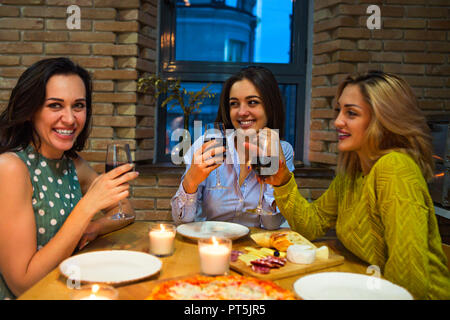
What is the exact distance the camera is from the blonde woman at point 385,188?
1.13 meters

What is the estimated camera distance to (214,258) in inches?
41.4

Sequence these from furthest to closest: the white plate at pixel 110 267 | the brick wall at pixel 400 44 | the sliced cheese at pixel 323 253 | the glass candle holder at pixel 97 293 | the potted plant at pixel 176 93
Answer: the potted plant at pixel 176 93 → the brick wall at pixel 400 44 → the sliced cheese at pixel 323 253 → the white plate at pixel 110 267 → the glass candle holder at pixel 97 293

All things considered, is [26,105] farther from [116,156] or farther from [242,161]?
[242,161]

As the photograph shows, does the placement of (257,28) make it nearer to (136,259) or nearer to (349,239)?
(349,239)

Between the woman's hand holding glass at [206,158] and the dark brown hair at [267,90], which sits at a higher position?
the dark brown hair at [267,90]

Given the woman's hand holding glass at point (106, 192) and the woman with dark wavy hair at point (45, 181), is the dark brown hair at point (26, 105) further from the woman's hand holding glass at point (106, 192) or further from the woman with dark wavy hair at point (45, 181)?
the woman's hand holding glass at point (106, 192)

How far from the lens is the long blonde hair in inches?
52.6

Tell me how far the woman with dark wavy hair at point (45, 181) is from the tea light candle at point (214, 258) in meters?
0.34

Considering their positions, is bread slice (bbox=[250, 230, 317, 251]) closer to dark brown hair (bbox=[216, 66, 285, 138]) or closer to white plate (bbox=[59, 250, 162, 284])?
white plate (bbox=[59, 250, 162, 284])

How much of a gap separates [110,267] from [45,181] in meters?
0.52

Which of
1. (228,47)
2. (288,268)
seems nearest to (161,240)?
(288,268)

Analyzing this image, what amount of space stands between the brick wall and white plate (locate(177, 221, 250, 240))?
159 cm

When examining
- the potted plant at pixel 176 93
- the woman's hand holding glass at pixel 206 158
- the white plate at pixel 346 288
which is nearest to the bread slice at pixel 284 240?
the white plate at pixel 346 288

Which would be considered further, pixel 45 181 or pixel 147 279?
pixel 45 181
